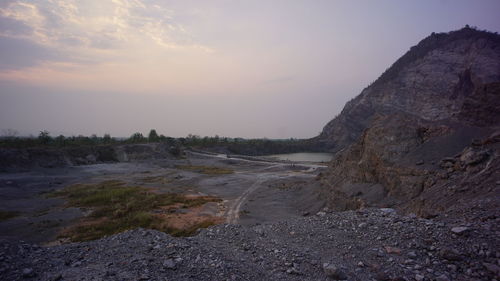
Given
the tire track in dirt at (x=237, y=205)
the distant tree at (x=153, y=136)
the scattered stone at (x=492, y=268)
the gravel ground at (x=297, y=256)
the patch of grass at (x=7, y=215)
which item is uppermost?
the distant tree at (x=153, y=136)

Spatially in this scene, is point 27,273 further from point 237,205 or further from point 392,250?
point 237,205

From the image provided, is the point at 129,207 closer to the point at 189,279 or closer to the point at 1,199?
the point at 1,199

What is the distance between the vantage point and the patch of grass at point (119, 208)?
16406 mm

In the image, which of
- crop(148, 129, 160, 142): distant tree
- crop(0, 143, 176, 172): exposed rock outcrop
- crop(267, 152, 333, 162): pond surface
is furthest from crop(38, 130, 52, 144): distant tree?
crop(267, 152, 333, 162): pond surface

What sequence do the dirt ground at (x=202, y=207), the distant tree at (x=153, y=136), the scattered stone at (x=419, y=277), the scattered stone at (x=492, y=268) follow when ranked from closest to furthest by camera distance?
the scattered stone at (x=492, y=268) < the scattered stone at (x=419, y=277) < the dirt ground at (x=202, y=207) < the distant tree at (x=153, y=136)

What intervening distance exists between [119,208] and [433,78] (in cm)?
10496

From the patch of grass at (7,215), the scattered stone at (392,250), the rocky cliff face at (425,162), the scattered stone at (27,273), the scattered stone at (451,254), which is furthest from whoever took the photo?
the patch of grass at (7,215)

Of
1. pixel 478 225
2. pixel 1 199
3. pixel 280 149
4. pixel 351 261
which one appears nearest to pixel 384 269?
pixel 351 261

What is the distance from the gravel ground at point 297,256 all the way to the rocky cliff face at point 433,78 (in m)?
69.6

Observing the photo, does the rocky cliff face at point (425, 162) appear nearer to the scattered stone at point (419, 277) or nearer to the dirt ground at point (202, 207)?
the dirt ground at point (202, 207)

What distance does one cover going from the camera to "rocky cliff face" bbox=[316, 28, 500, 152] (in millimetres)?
78375

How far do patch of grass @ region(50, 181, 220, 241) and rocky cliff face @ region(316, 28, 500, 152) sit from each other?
62076 millimetres

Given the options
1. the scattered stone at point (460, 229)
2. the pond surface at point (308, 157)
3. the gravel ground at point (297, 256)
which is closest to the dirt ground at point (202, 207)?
the gravel ground at point (297, 256)

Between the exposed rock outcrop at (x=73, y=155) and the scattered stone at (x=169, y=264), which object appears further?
the exposed rock outcrop at (x=73, y=155)
